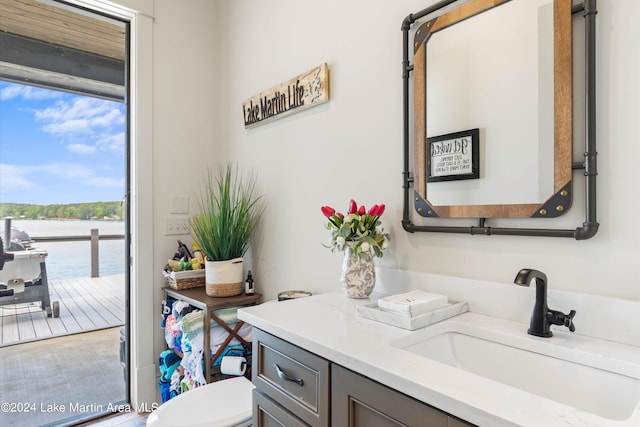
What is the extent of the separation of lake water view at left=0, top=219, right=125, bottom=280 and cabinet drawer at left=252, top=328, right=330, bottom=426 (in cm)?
165

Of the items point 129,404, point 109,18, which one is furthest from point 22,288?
point 109,18

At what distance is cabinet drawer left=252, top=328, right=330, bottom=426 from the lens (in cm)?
90

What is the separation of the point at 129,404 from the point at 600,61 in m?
2.74

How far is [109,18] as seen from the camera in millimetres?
2152

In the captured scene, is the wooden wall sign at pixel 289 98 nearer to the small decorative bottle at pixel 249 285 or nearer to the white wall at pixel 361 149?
the white wall at pixel 361 149

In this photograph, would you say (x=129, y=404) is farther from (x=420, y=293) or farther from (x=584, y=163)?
(x=584, y=163)

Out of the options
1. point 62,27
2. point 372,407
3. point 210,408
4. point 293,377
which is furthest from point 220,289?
point 62,27

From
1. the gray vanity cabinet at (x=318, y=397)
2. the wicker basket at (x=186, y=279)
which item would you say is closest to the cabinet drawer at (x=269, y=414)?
the gray vanity cabinet at (x=318, y=397)

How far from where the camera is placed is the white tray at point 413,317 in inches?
39.4

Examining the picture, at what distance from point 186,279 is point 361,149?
1291 millimetres

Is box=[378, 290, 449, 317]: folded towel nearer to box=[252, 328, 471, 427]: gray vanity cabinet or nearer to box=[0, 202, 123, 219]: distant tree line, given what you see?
box=[252, 328, 471, 427]: gray vanity cabinet

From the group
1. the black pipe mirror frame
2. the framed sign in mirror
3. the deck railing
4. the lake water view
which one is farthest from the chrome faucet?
the deck railing

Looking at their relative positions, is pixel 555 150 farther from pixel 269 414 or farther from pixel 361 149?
pixel 269 414

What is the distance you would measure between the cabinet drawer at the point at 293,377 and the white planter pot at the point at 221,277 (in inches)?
31.3
